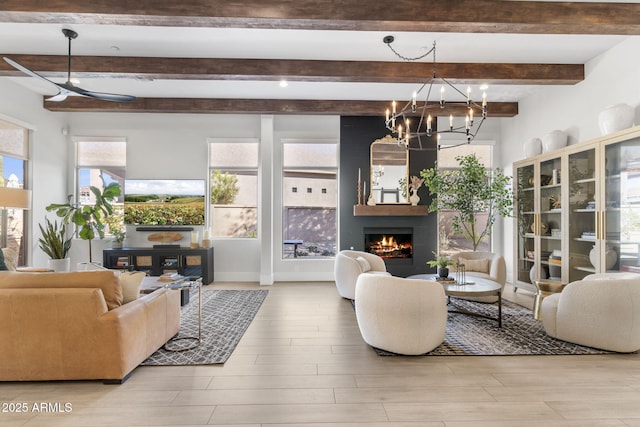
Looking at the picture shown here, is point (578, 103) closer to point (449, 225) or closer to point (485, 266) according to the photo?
point (485, 266)

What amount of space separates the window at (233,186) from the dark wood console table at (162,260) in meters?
0.71

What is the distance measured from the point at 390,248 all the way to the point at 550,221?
8.64 ft

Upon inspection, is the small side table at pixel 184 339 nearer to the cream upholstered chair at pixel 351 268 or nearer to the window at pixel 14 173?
the cream upholstered chair at pixel 351 268

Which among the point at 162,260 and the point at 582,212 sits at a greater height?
the point at 582,212

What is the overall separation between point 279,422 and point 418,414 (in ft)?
2.87

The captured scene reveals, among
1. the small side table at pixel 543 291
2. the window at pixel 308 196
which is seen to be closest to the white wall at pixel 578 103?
the small side table at pixel 543 291

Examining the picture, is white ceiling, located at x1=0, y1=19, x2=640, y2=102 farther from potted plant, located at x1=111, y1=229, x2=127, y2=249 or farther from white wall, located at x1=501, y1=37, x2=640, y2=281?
potted plant, located at x1=111, y1=229, x2=127, y2=249

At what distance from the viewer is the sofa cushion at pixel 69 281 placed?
8.15 ft

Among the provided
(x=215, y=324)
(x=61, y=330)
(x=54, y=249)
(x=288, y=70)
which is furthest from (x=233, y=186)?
(x=61, y=330)

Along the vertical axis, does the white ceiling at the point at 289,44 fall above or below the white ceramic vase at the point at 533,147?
above

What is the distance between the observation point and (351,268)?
15.7 feet

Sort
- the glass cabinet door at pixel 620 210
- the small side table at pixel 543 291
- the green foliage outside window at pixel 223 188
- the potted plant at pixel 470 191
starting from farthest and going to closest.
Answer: the green foliage outside window at pixel 223 188, the potted plant at pixel 470 191, the small side table at pixel 543 291, the glass cabinet door at pixel 620 210

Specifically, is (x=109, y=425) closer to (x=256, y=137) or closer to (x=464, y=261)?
(x=464, y=261)

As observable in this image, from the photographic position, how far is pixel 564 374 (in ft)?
8.77
